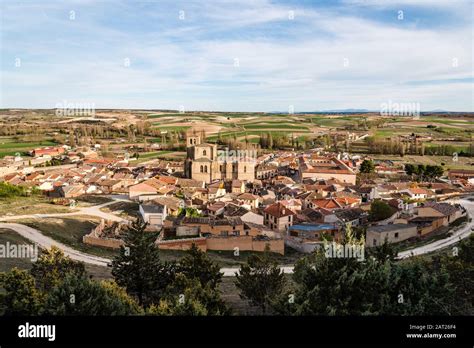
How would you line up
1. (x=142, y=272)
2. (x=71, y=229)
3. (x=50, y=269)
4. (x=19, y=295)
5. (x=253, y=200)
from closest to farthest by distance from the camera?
(x=19, y=295)
(x=142, y=272)
(x=50, y=269)
(x=71, y=229)
(x=253, y=200)

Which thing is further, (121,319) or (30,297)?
(30,297)

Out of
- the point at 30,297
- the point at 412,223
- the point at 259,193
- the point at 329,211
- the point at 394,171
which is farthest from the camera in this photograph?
the point at 394,171

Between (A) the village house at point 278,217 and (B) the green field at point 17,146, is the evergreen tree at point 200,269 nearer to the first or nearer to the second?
(A) the village house at point 278,217

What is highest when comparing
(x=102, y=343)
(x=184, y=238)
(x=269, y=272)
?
(x=102, y=343)

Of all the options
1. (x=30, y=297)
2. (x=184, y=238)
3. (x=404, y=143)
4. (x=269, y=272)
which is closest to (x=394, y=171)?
(x=404, y=143)

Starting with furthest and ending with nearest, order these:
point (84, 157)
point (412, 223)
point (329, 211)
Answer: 1. point (84, 157)
2. point (329, 211)
3. point (412, 223)

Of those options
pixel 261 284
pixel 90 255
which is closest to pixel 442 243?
pixel 261 284

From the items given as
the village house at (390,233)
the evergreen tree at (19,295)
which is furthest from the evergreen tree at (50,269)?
the village house at (390,233)

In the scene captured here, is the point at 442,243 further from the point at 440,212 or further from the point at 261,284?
the point at 261,284

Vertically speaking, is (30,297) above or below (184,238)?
above

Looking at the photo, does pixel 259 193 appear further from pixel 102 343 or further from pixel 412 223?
pixel 102 343

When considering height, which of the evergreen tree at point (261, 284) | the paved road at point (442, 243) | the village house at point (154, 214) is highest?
the evergreen tree at point (261, 284)
